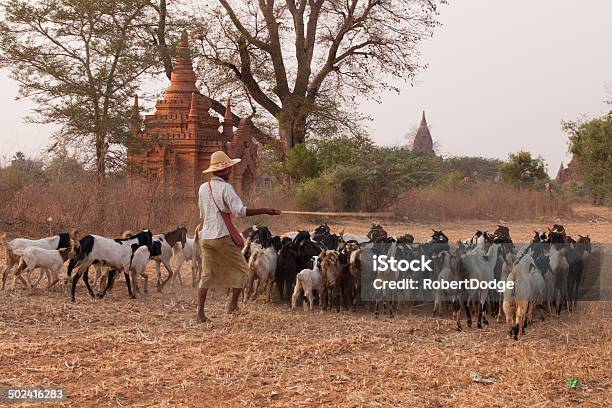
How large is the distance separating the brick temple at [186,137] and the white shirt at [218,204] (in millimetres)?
13204

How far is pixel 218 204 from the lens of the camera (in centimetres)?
702

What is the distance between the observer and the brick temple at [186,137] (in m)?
21.1

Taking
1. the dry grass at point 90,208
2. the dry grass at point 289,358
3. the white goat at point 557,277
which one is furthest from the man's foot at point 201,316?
the dry grass at point 90,208

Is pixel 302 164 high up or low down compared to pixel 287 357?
up

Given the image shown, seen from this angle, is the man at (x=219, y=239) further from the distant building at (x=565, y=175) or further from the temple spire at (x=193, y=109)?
the distant building at (x=565, y=175)

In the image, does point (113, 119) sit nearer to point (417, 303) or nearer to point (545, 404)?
point (417, 303)

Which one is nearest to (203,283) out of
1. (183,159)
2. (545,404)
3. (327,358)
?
(327,358)

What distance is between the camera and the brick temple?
A: 21.1 metres

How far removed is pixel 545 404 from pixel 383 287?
3.33 metres

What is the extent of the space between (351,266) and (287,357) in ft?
8.47

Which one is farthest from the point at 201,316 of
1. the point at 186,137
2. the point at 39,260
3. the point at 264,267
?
the point at 186,137

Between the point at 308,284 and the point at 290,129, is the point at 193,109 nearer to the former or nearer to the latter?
the point at 290,129

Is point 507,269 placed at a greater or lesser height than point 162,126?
lesser

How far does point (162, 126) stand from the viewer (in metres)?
21.7
